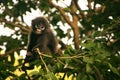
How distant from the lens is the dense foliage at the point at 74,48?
3.00 m

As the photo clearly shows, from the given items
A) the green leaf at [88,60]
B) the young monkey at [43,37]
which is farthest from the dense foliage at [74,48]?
the young monkey at [43,37]

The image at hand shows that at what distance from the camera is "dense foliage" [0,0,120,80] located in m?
3.00

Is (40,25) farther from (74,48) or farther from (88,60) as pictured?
(88,60)

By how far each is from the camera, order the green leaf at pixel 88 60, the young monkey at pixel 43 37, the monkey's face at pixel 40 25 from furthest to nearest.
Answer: the monkey's face at pixel 40 25 → the young monkey at pixel 43 37 → the green leaf at pixel 88 60

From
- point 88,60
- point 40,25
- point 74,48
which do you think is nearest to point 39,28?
point 40,25

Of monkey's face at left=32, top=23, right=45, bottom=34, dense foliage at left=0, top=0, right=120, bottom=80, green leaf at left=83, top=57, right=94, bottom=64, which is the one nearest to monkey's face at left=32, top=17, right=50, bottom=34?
monkey's face at left=32, top=23, right=45, bottom=34

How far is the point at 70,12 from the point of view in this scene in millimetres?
7766

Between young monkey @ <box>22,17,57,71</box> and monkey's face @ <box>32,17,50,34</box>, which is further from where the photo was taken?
monkey's face @ <box>32,17,50,34</box>

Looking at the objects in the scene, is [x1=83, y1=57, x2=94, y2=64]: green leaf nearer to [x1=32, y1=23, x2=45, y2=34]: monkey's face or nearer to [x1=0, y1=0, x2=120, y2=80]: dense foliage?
[x1=0, y1=0, x2=120, y2=80]: dense foliage

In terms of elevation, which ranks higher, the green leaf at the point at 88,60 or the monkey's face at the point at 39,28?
the monkey's face at the point at 39,28

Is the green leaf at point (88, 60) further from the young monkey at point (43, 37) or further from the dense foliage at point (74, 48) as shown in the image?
the young monkey at point (43, 37)

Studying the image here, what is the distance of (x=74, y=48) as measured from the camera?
13.5 ft

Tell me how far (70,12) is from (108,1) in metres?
3.26

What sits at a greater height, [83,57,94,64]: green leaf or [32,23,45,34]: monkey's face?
[32,23,45,34]: monkey's face
